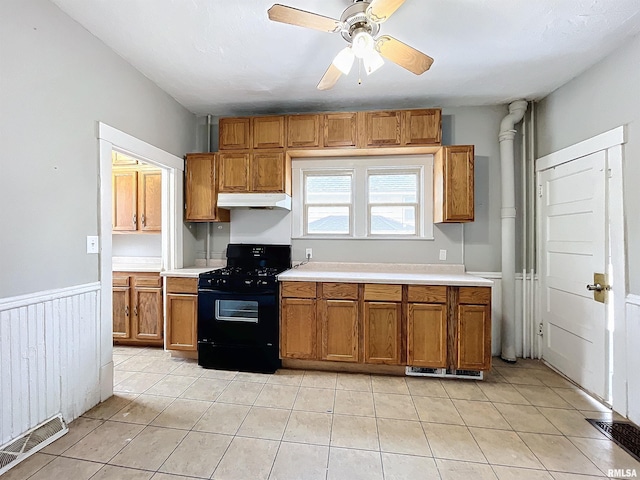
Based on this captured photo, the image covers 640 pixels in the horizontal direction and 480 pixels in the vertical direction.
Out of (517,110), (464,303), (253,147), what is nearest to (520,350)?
(464,303)

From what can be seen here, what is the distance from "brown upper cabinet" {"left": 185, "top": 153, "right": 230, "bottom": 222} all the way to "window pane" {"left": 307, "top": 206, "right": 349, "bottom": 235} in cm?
108

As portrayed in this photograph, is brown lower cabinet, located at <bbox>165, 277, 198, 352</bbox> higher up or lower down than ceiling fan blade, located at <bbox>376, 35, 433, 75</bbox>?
lower down

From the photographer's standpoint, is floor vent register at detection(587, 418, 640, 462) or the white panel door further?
the white panel door

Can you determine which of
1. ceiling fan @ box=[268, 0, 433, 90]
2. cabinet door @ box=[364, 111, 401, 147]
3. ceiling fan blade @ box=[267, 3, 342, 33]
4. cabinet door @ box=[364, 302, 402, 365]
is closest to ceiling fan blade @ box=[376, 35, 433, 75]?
ceiling fan @ box=[268, 0, 433, 90]

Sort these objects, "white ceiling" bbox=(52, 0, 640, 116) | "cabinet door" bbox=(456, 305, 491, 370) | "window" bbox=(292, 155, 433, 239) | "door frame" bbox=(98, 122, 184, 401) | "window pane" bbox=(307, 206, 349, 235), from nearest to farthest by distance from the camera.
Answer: "white ceiling" bbox=(52, 0, 640, 116) → "door frame" bbox=(98, 122, 184, 401) → "cabinet door" bbox=(456, 305, 491, 370) → "window" bbox=(292, 155, 433, 239) → "window pane" bbox=(307, 206, 349, 235)

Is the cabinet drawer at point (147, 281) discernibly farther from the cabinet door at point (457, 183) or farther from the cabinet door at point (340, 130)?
the cabinet door at point (457, 183)

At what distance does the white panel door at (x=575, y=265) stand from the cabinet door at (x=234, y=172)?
3.12 meters

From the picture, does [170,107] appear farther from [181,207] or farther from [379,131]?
[379,131]

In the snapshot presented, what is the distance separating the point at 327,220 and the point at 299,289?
3.29 feet

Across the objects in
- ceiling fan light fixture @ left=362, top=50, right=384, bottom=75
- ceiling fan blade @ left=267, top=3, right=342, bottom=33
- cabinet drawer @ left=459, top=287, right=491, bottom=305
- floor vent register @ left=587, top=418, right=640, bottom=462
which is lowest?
floor vent register @ left=587, top=418, right=640, bottom=462

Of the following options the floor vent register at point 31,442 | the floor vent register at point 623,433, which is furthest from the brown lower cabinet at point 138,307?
the floor vent register at point 623,433

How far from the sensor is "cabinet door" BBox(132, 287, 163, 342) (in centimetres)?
342

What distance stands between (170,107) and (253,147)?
95cm

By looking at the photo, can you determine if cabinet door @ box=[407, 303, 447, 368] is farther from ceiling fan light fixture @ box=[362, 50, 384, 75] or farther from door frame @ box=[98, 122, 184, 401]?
door frame @ box=[98, 122, 184, 401]
